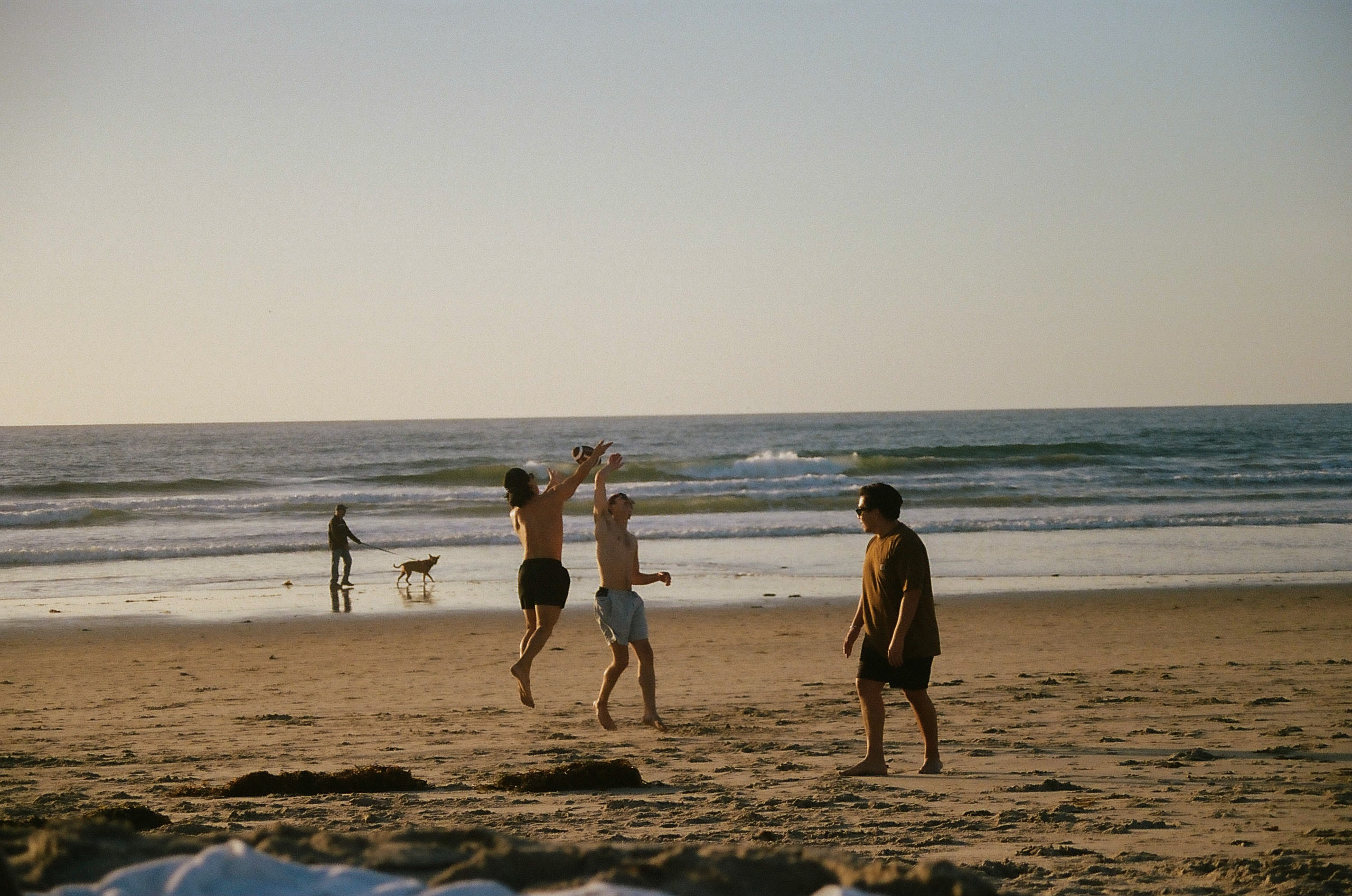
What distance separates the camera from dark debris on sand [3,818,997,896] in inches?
92.7

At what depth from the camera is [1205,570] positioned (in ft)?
55.3

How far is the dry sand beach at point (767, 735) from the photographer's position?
4.65 metres

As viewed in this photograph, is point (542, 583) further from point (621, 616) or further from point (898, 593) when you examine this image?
point (898, 593)

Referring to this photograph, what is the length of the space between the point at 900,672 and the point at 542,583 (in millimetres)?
2808

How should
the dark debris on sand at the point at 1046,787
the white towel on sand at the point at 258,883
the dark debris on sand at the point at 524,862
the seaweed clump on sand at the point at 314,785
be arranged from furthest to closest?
the seaweed clump on sand at the point at 314,785 → the dark debris on sand at the point at 1046,787 → the dark debris on sand at the point at 524,862 → the white towel on sand at the point at 258,883

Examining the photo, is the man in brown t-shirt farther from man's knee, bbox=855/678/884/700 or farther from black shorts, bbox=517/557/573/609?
black shorts, bbox=517/557/573/609

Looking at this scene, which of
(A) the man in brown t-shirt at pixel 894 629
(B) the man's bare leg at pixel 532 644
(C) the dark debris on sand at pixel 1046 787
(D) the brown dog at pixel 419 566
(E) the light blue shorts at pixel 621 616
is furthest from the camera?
(D) the brown dog at pixel 419 566

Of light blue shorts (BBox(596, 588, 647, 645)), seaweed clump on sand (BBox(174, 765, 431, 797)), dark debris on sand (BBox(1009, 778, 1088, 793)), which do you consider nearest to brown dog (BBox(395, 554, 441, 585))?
light blue shorts (BBox(596, 588, 647, 645))

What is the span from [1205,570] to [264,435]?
68.9m

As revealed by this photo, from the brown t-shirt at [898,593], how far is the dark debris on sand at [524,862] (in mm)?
3322

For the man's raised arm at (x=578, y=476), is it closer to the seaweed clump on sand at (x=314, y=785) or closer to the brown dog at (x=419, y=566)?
the seaweed clump on sand at (x=314, y=785)

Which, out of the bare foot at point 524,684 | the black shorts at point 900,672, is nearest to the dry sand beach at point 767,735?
the bare foot at point 524,684

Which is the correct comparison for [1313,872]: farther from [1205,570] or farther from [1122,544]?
[1122,544]

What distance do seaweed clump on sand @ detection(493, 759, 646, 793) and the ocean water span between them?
886 cm
